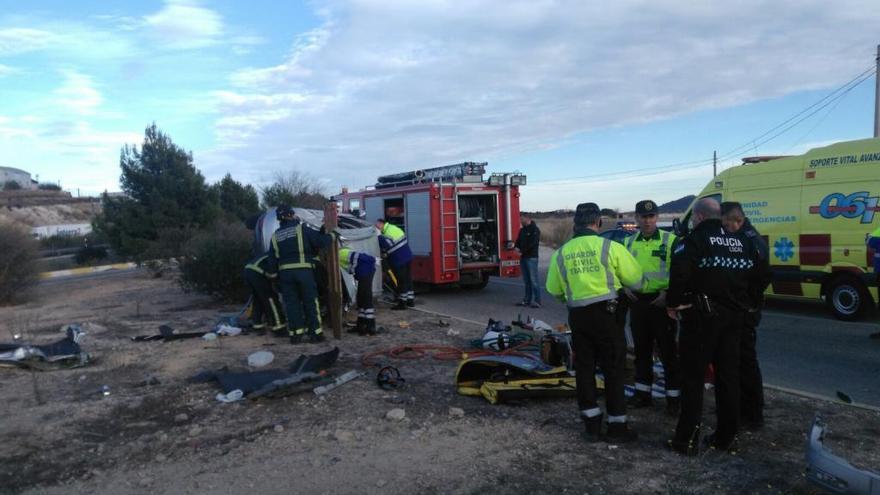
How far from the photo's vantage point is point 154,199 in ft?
84.9

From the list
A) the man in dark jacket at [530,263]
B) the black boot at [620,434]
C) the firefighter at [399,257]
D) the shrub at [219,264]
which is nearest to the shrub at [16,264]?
the shrub at [219,264]

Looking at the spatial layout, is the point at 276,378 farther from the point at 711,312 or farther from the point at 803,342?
the point at 803,342

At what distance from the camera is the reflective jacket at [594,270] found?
485cm

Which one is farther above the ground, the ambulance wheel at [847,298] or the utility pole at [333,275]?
the utility pole at [333,275]

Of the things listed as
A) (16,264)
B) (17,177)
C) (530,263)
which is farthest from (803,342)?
(17,177)

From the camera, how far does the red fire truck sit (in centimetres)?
1404

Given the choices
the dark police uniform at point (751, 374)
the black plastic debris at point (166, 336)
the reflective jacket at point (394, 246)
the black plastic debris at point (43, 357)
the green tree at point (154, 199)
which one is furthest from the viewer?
the green tree at point (154, 199)

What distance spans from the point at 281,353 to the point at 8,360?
3067 mm

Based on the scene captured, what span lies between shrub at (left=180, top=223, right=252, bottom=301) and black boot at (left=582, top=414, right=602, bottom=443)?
928 cm

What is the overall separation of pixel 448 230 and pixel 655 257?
877 cm

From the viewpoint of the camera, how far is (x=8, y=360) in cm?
760

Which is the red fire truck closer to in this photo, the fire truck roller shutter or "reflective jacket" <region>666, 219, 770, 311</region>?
the fire truck roller shutter

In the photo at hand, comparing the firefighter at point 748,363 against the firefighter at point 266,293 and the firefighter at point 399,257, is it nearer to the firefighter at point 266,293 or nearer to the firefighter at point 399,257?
the firefighter at point 266,293

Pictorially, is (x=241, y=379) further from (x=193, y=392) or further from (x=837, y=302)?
(x=837, y=302)
